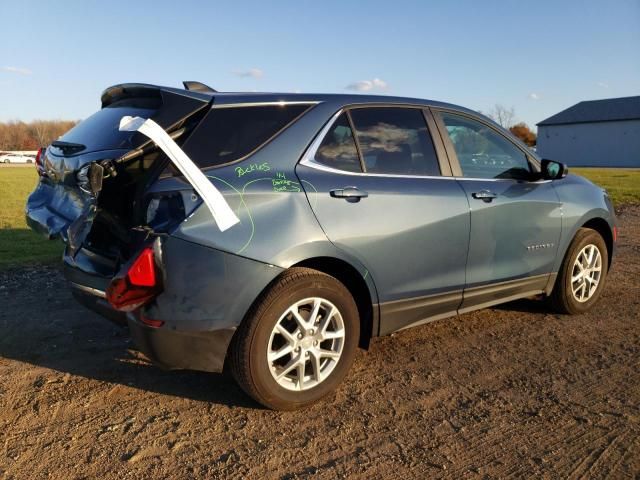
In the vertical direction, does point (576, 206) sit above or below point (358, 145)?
below

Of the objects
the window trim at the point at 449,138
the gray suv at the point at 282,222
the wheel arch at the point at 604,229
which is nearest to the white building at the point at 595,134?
the wheel arch at the point at 604,229

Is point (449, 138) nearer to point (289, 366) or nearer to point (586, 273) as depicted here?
point (586, 273)

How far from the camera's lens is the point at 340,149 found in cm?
342

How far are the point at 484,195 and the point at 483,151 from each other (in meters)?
0.48

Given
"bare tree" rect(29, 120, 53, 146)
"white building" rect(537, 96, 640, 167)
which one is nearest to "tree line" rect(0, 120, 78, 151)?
"bare tree" rect(29, 120, 53, 146)

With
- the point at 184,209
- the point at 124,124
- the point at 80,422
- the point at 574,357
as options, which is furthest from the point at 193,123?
the point at 574,357

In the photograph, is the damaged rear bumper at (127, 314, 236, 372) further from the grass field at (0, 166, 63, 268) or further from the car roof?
the grass field at (0, 166, 63, 268)

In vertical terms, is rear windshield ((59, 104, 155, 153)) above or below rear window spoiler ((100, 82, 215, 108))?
below

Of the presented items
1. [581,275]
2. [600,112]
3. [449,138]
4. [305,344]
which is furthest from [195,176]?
[600,112]

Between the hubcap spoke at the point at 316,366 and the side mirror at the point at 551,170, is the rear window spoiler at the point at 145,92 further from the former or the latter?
the side mirror at the point at 551,170

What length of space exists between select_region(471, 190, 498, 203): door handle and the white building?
5829cm

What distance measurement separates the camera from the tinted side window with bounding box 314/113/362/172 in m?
3.33

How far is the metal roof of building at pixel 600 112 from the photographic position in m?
56.6

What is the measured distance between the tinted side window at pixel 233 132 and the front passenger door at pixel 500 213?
134cm
